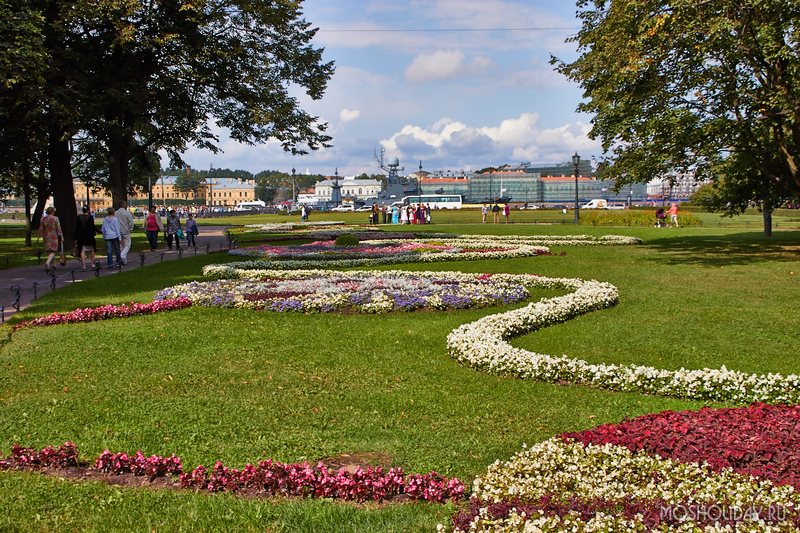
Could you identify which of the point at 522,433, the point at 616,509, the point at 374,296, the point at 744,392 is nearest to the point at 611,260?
the point at 374,296

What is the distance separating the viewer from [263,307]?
962 centimetres

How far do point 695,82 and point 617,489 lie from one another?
14961 mm

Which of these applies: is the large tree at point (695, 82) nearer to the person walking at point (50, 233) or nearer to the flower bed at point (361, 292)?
the flower bed at point (361, 292)

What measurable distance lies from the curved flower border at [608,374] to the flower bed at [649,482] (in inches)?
41.9

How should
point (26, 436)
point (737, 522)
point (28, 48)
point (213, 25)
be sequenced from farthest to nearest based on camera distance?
point (213, 25) < point (28, 48) < point (26, 436) < point (737, 522)

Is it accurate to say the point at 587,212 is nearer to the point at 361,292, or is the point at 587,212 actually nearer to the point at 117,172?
the point at 117,172

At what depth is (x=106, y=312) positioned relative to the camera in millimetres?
9039

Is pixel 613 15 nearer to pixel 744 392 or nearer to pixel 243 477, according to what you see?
pixel 744 392

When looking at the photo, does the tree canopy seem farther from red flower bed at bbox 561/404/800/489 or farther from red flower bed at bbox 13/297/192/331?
red flower bed at bbox 561/404/800/489

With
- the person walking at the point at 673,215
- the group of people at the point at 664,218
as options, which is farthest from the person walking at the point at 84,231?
the group of people at the point at 664,218

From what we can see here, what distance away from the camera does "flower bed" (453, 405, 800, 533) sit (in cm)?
274

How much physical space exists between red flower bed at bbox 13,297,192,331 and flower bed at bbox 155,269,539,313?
1.50ft

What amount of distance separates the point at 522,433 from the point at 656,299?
6.47 m

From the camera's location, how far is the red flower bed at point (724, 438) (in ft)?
10.7
